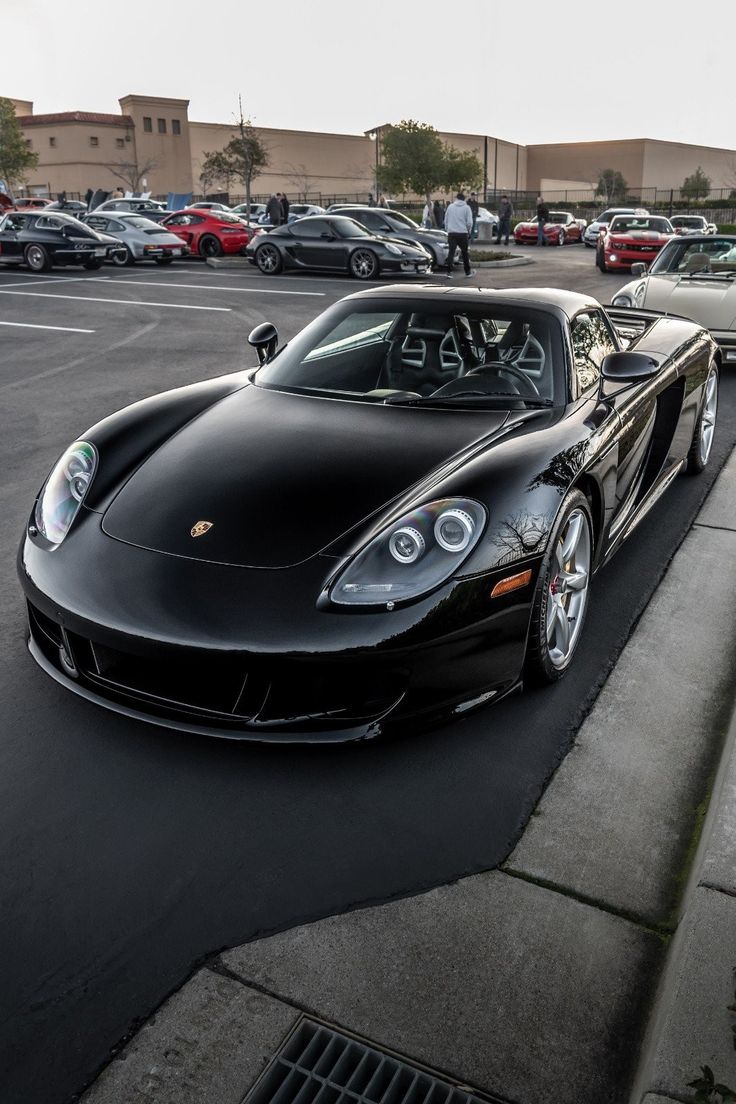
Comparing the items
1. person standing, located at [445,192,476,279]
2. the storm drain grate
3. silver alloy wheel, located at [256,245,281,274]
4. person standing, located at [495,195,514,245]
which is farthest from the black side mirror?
person standing, located at [495,195,514,245]

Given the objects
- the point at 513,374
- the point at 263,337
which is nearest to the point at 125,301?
the point at 263,337

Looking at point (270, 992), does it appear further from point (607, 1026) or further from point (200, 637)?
point (200, 637)

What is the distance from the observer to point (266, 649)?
9.02 ft

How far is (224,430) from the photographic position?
151 inches

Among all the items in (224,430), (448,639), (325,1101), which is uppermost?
(224,430)

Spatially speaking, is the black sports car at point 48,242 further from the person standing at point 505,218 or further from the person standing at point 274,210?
the person standing at point 505,218

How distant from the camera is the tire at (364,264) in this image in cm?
1934

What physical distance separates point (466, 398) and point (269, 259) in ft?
58.1

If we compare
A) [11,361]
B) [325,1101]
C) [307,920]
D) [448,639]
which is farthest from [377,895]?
[11,361]

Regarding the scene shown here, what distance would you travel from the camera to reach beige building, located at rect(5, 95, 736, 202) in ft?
238

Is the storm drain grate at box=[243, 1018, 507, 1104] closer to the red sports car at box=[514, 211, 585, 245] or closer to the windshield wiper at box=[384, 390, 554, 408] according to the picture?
the windshield wiper at box=[384, 390, 554, 408]

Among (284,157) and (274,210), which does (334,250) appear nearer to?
(274,210)

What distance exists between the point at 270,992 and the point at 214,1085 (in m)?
0.26

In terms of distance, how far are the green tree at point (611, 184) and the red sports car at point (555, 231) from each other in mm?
46099
